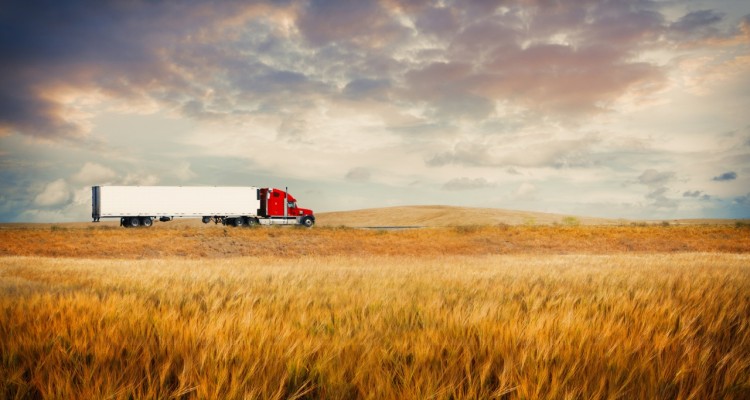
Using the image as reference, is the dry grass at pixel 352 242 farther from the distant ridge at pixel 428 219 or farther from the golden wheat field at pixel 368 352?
the distant ridge at pixel 428 219

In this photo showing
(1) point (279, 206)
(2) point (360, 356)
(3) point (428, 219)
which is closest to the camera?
(2) point (360, 356)

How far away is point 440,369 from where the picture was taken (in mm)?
3482

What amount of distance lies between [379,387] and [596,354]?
194 cm

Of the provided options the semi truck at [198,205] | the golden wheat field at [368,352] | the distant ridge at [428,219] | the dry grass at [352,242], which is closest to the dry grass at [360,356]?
the golden wheat field at [368,352]

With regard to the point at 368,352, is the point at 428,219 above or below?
above

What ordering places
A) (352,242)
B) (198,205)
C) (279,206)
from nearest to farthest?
(352,242), (198,205), (279,206)

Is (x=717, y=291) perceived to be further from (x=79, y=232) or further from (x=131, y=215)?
(x=131, y=215)

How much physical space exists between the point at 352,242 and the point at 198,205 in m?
23.2

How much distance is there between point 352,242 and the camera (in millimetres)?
37000

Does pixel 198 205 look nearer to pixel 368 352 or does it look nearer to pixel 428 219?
pixel 368 352

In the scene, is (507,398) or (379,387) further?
(507,398)

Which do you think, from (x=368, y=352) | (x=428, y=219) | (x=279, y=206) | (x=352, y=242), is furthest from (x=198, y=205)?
(x=428, y=219)

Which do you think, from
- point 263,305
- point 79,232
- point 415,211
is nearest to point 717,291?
point 263,305

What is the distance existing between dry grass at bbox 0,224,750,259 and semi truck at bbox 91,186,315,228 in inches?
397
